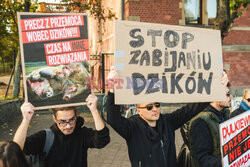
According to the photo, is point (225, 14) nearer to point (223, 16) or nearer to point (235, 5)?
point (223, 16)

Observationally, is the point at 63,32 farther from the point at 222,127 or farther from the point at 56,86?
the point at 222,127

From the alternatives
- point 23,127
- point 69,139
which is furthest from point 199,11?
point 23,127

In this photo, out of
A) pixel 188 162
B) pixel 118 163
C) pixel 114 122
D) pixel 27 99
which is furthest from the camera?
pixel 118 163

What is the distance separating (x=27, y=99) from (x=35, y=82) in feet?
0.51

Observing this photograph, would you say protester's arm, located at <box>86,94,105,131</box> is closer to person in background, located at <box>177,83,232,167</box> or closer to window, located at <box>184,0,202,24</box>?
person in background, located at <box>177,83,232,167</box>

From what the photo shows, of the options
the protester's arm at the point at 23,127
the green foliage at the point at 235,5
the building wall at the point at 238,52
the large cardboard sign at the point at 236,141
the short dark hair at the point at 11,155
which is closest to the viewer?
the short dark hair at the point at 11,155

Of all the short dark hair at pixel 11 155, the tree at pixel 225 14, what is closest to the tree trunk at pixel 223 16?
the tree at pixel 225 14

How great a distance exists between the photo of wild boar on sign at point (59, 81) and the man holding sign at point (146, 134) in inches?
12.0

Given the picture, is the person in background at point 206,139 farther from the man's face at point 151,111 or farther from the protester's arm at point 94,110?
the protester's arm at point 94,110

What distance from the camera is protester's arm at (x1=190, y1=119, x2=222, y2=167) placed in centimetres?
209

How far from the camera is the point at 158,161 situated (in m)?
2.06

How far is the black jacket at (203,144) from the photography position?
81.5 inches

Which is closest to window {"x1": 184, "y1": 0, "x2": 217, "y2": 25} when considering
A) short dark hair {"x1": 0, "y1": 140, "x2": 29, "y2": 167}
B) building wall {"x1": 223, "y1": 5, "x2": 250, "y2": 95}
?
building wall {"x1": 223, "y1": 5, "x2": 250, "y2": 95}

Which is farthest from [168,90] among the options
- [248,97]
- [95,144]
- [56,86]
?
[248,97]
